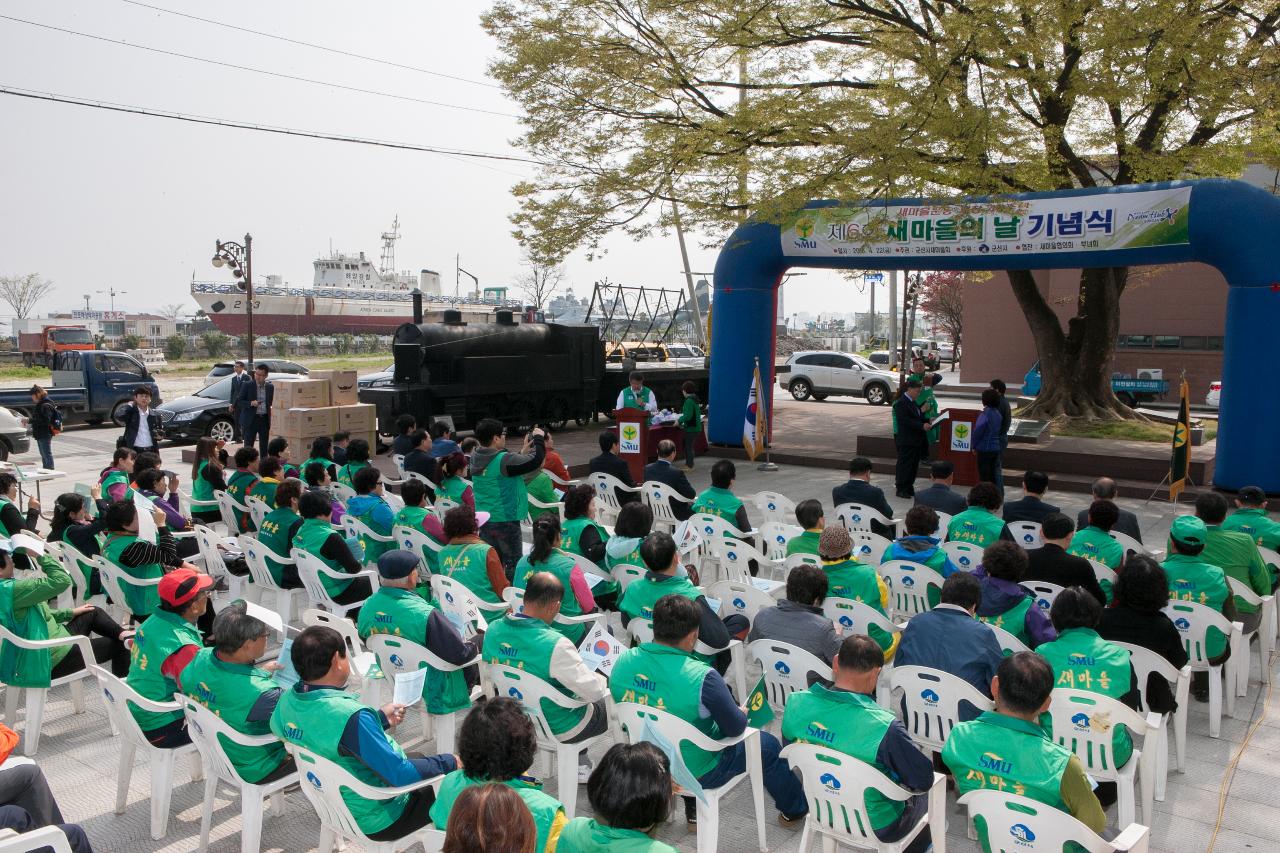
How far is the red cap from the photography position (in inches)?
174

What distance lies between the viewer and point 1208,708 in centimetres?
592

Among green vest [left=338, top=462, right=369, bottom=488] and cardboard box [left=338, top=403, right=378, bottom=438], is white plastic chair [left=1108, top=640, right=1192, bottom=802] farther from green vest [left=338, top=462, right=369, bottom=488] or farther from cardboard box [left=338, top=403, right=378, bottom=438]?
cardboard box [left=338, top=403, right=378, bottom=438]

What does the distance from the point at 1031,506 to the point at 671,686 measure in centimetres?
455

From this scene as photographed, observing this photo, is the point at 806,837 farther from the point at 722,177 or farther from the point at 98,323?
the point at 98,323

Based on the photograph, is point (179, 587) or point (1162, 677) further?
point (1162, 677)

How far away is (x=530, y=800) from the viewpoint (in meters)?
2.85

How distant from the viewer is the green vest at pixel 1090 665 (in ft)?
13.8

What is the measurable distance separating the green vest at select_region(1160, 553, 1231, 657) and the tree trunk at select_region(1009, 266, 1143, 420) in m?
13.4

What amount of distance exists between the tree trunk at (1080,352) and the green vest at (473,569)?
1523cm

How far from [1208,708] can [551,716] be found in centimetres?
427

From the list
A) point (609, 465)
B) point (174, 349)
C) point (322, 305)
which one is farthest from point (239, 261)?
point (322, 305)

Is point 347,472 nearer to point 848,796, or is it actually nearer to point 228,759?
point 228,759

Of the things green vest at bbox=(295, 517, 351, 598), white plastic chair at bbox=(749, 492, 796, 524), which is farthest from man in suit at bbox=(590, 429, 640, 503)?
green vest at bbox=(295, 517, 351, 598)

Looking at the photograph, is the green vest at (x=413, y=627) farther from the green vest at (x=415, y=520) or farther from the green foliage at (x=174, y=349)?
the green foliage at (x=174, y=349)
